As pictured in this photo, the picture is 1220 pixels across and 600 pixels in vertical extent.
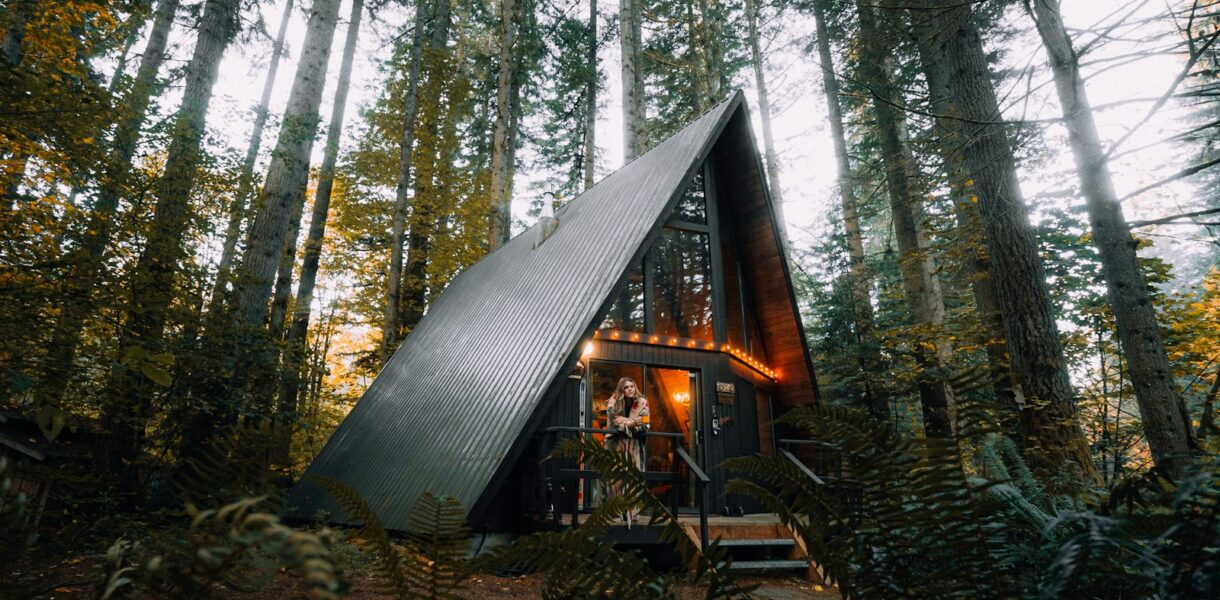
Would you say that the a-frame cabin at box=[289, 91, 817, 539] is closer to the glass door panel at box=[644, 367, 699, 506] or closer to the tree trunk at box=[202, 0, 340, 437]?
the glass door panel at box=[644, 367, 699, 506]

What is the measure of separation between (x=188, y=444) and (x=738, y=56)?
17888 mm

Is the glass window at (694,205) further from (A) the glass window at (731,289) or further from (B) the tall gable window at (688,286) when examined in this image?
(A) the glass window at (731,289)

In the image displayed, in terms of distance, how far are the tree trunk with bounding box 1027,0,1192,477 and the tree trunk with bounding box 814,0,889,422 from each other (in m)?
6.74

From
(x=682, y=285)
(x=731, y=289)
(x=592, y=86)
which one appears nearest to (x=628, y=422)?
(x=682, y=285)

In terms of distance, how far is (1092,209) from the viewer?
157 inches

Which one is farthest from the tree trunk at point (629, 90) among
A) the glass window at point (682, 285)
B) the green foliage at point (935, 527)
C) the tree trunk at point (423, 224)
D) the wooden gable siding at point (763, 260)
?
the green foliage at point (935, 527)

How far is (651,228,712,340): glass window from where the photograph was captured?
324 inches

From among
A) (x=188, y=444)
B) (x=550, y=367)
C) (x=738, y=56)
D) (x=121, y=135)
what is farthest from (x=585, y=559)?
(x=738, y=56)

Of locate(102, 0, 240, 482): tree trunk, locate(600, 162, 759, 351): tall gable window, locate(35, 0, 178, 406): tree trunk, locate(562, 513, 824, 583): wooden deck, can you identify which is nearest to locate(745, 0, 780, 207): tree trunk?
locate(600, 162, 759, 351): tall gable window

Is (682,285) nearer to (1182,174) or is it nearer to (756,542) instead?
(756,542)

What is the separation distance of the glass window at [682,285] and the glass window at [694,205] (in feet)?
0.80

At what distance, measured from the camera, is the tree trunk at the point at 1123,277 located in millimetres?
3807

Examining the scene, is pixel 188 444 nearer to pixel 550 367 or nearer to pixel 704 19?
pixel 550 367

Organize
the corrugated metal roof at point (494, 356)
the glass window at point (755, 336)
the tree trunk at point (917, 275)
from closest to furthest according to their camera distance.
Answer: the corrugated metal roof at point (494, 356) → the tree trunk at point (917, 275) → the glass window at point (755, 336)
